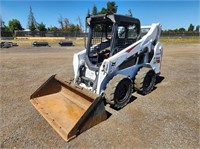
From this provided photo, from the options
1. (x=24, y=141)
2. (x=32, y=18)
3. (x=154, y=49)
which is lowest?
(x=24, y=141)

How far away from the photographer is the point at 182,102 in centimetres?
458

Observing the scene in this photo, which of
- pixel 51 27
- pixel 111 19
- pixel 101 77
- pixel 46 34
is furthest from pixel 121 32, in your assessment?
pixel 51 27

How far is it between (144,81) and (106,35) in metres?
1.78

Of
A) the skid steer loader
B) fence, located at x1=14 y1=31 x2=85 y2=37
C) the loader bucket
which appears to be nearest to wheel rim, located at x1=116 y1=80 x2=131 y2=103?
the skid steer loader

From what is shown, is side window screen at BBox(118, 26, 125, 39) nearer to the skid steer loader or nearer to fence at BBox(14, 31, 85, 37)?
the skid steer loader

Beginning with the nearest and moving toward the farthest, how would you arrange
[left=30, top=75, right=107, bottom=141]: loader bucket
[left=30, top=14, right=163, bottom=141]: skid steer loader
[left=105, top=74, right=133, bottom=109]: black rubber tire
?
[left=30, top=75, right=107, bottom=141]: loader bucket < [left=30, top=14, right=163, bottom=141]: skid steer loader < [left=105, top=74, right=133, bottom=109]: black rubber tire

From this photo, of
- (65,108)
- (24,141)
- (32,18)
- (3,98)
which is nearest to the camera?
(24,141)

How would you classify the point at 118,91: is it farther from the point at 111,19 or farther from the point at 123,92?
the point at 111,19

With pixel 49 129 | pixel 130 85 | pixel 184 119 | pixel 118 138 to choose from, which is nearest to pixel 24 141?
pixel 49 129

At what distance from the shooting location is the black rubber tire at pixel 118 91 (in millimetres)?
3850

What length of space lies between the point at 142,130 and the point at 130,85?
1334 millimetres

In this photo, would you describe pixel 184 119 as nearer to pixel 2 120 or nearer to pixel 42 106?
pixel 42 106

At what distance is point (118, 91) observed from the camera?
404 cm

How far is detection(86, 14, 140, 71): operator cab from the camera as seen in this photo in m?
4.30
